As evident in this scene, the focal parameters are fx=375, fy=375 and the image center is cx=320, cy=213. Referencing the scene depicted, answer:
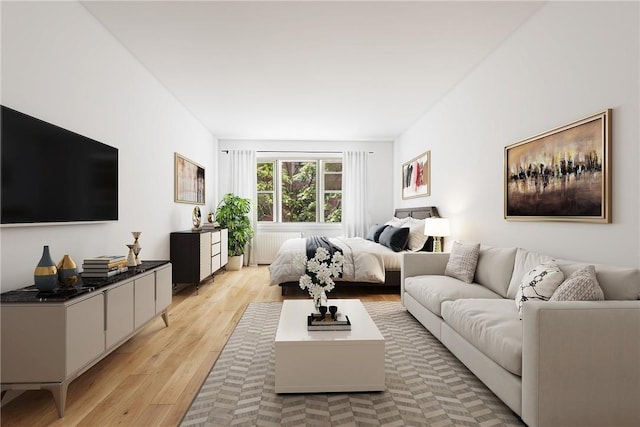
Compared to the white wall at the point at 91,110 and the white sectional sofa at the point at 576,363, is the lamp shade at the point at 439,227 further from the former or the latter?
the white wall at the point at 91,110

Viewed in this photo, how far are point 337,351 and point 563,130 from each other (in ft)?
7.46

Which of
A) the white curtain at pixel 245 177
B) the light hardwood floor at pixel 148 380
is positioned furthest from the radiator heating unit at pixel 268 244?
the light hardwood floor at pixel 148 380

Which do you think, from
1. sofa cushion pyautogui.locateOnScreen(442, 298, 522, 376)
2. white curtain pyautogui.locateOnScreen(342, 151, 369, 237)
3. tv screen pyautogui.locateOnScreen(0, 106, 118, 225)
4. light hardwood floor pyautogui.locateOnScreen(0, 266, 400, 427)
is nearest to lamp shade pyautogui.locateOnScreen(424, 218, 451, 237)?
sofa cushion pyautogui.locateOnScreen(442, 298, 522, 376)

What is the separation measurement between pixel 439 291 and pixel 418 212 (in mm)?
3014

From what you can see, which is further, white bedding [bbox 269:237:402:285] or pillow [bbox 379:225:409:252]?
pillow [bbox 379:225:409:252]

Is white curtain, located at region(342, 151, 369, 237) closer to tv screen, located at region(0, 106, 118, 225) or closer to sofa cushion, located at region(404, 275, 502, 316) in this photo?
sofa cushion, located at region(404, 275, 502, 316)

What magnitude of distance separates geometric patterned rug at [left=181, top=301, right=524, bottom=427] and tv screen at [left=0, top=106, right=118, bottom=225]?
151cm

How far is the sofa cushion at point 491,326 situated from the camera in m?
1.95

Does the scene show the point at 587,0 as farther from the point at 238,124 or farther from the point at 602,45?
the point at 238,124

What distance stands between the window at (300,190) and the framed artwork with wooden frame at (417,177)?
5.35 feet

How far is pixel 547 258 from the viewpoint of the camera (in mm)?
2639

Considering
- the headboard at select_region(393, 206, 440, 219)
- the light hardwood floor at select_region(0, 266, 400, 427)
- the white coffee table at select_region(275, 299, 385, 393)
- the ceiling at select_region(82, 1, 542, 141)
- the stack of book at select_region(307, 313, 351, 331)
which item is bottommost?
the light hardwood floor at select_region(0, 266, 400, 427)

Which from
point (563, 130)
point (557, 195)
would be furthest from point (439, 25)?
point (557, 195)

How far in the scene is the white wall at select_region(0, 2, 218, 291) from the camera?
2.29 meters
